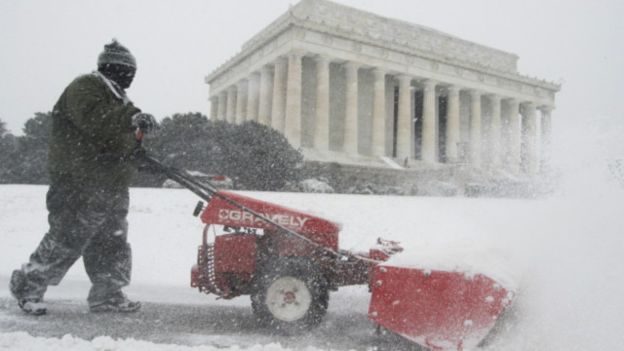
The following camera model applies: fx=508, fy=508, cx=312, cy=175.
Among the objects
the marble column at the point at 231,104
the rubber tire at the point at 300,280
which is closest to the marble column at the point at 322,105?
the marble column at the point at 231,104

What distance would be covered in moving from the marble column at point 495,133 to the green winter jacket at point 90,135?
144 feet

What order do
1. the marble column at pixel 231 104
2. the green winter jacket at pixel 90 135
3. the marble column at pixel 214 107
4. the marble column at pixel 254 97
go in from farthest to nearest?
1. the marble column at pixel 214 107
2. the marble column at pixel 231 104
3. the marble column at pixel 254 97
4. the green winter jacket at pixel 90 135

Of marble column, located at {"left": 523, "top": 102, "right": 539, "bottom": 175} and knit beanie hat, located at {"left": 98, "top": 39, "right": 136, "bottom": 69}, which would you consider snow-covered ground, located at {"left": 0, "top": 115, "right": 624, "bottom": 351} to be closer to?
knit beanie hat, located at {"left": 98, "top": 39, "right": 136, "bottom": 69}

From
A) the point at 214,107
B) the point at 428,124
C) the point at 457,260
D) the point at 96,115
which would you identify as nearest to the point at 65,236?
the point at 96,115

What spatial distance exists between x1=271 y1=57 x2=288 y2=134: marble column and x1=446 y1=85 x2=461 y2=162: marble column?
1529 cm

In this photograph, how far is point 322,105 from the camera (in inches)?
1367

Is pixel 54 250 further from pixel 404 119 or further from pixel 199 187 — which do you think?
pixel 404 119

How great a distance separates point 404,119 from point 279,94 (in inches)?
409

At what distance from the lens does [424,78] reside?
40.3m

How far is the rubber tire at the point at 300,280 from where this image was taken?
4.05 m

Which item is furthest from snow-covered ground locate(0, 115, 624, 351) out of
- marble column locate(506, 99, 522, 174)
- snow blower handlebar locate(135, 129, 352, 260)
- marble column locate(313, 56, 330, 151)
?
marble column locate(506, 99, 522, 174)

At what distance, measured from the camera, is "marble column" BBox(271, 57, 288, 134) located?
3550cm

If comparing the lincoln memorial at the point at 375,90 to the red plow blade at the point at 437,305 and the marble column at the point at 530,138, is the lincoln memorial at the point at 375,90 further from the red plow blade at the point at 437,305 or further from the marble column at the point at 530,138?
the red plow blade at the point at 437,305

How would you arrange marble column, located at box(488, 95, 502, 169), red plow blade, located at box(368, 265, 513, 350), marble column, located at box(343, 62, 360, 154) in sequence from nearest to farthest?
red plow blade, located at box(368, 265, 513, 350)
marble column, located at box(343, 62, 360, 154)
marble column, located at box(488, 95, 502, 169)
